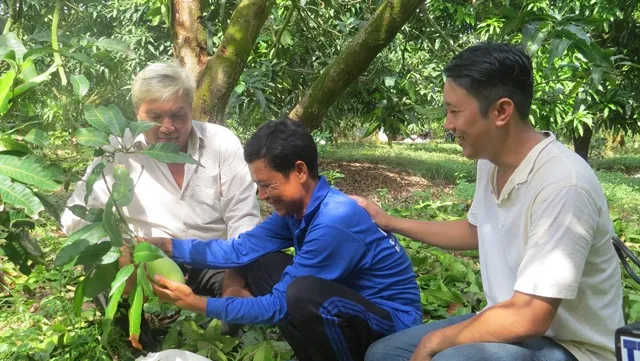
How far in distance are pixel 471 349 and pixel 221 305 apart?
0.76 metres

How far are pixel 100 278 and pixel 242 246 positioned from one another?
2.09 feet

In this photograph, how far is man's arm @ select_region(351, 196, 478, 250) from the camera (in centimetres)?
209

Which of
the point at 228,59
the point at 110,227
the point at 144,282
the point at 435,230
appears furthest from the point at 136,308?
the point at 228,59

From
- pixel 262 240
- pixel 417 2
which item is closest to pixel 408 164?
pixel 417 2

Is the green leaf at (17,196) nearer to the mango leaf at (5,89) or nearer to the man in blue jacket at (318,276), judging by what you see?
the mango leaf at (5,89)

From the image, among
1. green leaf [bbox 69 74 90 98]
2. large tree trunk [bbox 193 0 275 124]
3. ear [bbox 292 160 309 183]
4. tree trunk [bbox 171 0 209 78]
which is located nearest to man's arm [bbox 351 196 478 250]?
ear [bbox 292 160 309 183]

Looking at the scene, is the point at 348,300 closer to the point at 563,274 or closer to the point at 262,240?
the point at 262,240

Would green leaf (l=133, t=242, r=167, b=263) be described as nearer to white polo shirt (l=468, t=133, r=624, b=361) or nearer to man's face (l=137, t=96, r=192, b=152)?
man's face (l=137, t=96, r=192, b=152)

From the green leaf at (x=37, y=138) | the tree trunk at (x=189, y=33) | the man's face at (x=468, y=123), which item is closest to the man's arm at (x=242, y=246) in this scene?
the green leaf at (x=37, y=138)

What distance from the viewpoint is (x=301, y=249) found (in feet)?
6.58

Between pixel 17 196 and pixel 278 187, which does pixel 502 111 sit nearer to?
pixel 278 187

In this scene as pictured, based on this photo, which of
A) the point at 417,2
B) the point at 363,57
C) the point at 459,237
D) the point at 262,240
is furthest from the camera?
the point at 363,57

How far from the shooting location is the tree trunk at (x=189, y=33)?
3.29 m

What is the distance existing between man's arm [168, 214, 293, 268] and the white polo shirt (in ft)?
2.65
